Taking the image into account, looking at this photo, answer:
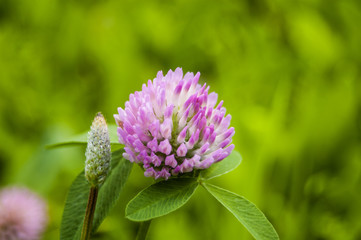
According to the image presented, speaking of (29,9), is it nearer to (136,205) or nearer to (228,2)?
(228,2)

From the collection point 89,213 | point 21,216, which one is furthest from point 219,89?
point 89,213

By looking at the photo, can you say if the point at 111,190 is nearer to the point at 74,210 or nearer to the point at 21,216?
the point at 74,210

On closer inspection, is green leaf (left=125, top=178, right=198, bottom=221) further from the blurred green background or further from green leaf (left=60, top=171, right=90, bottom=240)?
the blurred green background

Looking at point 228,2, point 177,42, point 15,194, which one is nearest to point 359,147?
point 177,42

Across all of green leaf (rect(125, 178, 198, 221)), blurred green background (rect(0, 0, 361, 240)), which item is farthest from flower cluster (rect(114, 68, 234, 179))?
blurred green background (rect(0, 0, 361, 240))

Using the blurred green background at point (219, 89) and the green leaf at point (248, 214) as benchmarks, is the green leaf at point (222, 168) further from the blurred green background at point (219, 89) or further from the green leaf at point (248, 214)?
the blurred green background at point (219, 89)

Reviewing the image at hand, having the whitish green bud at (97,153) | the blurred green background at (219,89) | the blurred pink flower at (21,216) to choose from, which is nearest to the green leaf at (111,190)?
the whitish green bud at (97,153)

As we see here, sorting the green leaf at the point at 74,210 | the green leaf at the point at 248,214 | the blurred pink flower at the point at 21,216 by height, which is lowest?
the green leaf at the point at 248,214
